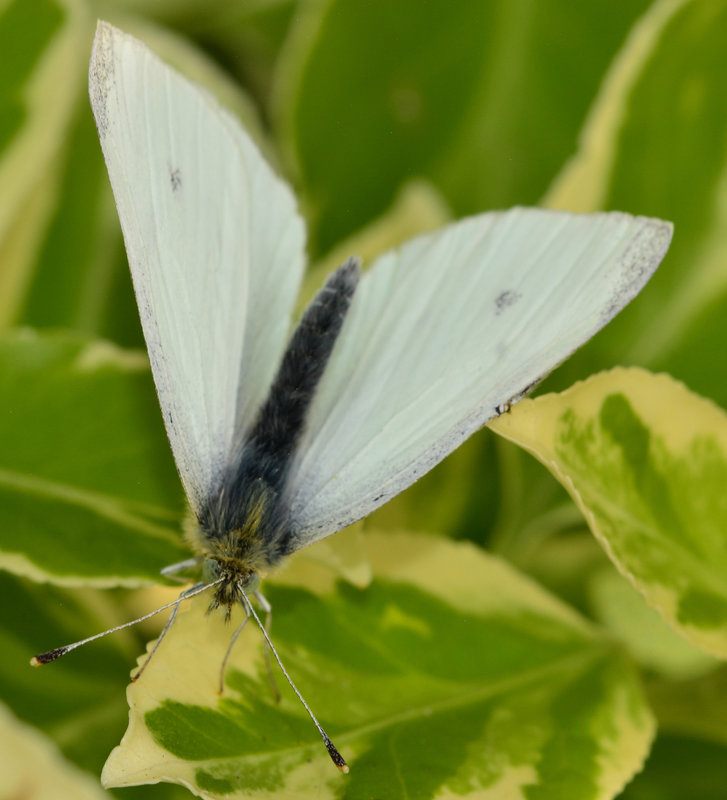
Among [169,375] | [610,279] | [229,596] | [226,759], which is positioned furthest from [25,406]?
[610,279]

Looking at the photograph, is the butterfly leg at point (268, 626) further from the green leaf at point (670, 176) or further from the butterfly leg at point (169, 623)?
the green leaf at point (670, 176)

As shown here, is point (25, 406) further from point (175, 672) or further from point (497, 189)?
point (497, 189)

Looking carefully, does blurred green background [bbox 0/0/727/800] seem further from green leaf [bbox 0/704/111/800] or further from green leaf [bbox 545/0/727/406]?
green leaf [bbox 0/704/111/800]

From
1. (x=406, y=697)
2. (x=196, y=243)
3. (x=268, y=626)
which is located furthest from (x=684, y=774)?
(x=196, y=243)

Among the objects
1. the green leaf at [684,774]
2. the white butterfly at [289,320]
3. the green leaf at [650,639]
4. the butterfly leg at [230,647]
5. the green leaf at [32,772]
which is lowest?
the green leaf at [684,774]

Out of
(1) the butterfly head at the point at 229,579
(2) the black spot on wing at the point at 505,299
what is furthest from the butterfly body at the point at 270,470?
(2) the black spot on wing at the point at 505,299

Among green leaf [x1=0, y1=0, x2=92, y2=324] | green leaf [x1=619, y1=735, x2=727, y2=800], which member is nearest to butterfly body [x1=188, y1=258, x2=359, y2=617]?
green leaf [x1=0, y1=0, x2=92, y2=324]
